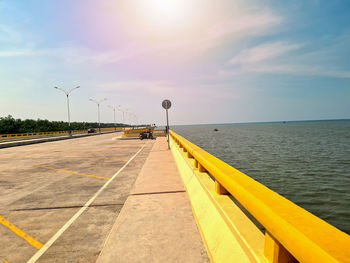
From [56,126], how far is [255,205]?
86404mm

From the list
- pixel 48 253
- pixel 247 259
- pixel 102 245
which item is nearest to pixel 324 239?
pixel 247 259

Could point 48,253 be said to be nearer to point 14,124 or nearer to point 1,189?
point 1,189

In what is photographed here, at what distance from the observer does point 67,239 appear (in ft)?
12.5

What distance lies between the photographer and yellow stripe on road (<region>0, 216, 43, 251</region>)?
371 cm

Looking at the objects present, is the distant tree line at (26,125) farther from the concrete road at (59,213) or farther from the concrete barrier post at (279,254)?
the concrete barrier post at (279,254)

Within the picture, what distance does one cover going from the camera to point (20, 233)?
4121 millimetres

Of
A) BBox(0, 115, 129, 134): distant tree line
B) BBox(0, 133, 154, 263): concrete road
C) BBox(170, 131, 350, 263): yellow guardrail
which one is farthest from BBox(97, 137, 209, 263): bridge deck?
BBox(0, 115, 129, 134): distant tree line

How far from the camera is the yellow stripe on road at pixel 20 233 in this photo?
3705 mm

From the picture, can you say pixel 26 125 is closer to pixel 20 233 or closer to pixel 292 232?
pixel 20 233

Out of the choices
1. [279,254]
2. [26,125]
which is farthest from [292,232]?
[26,125]

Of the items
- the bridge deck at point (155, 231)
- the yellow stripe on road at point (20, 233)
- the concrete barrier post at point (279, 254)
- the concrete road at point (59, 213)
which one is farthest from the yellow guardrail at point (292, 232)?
the yellow stripe on road at point (20, 233)

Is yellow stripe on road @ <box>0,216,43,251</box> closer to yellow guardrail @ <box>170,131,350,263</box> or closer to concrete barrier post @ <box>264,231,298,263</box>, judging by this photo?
yellow guardrail @ <box>170,131,350,263</box>

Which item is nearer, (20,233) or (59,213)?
(20,233)

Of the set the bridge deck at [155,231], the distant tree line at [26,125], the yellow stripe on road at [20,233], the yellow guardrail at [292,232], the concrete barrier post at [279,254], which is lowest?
the yellow stripe on road at [20,233]
